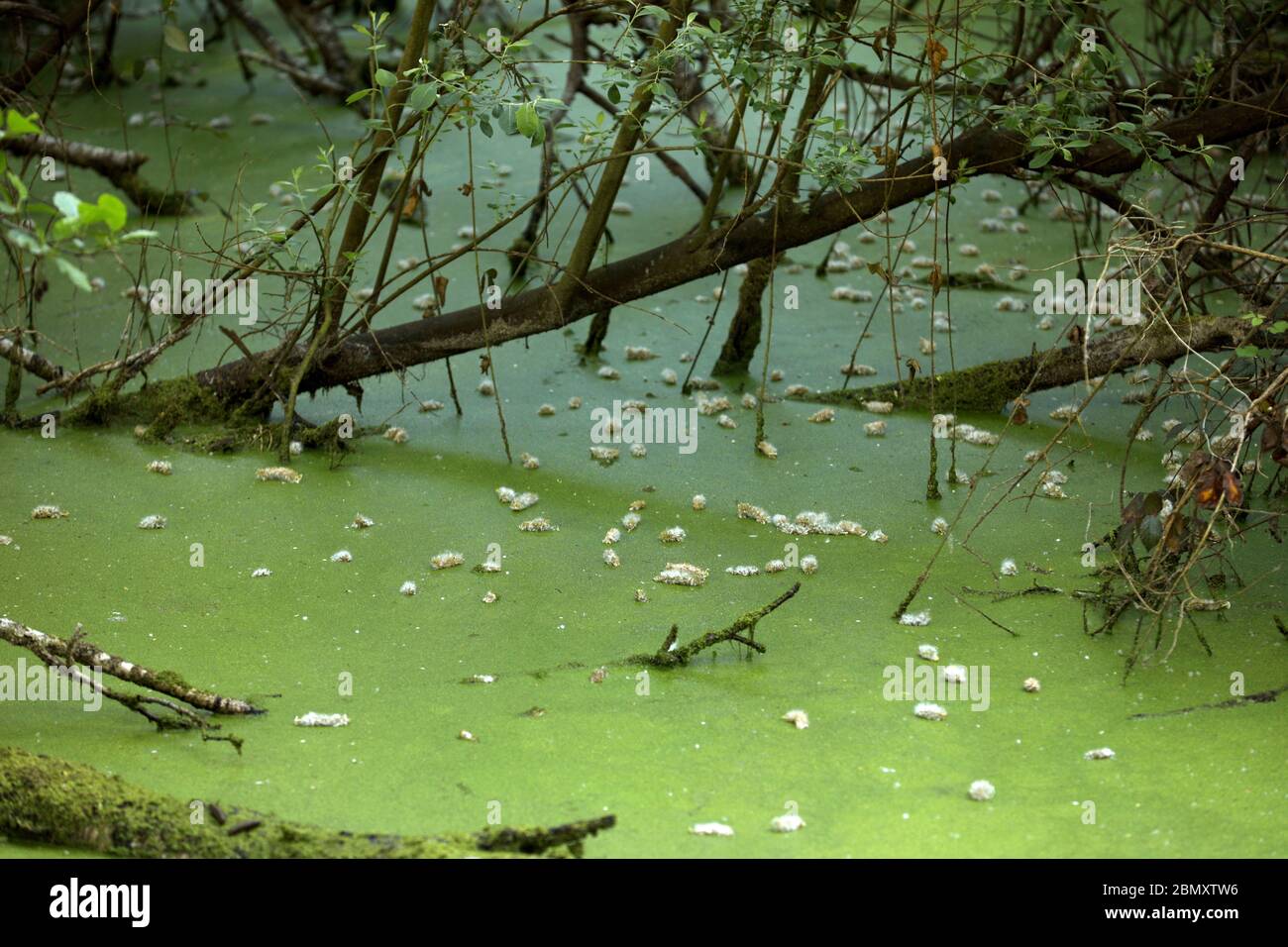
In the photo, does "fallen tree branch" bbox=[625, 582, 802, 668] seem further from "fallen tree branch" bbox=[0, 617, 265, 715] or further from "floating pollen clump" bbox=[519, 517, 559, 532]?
"fallen tree branch" bbox=[0, 617, 265, 715]

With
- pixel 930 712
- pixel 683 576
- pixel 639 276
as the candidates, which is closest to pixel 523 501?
pixel 683 576

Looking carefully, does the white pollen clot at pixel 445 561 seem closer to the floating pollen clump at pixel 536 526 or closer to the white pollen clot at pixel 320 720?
the floating pollen clump at pixel 536 526

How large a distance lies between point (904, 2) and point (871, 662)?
553 centimetres

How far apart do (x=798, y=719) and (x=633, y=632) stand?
56 centimetres

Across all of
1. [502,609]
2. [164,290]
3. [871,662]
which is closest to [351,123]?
[164,290]

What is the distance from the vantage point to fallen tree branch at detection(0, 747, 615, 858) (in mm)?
2006

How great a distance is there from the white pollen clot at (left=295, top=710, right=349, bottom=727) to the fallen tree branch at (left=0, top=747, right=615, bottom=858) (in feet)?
1.29

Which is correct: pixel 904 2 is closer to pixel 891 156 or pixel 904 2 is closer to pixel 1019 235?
pixel 1019 235

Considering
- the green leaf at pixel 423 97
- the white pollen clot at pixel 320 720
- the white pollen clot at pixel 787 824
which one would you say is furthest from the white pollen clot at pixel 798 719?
the green leaf at pixel 423 97

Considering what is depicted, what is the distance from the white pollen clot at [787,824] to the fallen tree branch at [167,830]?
351mm

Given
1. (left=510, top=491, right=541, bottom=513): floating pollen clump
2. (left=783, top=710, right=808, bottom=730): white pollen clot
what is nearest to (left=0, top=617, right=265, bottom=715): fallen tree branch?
(left=783, top=710, right=808, bottom=730): white pollen clot

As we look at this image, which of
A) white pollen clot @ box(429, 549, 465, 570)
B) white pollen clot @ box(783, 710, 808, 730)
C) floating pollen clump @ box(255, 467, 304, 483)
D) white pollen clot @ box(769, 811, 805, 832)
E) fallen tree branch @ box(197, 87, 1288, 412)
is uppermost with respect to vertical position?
fallen tree branch @ box(197, 87, 1288, 412)

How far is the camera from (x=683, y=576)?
10.9 feet

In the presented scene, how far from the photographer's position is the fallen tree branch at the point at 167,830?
2.01m
